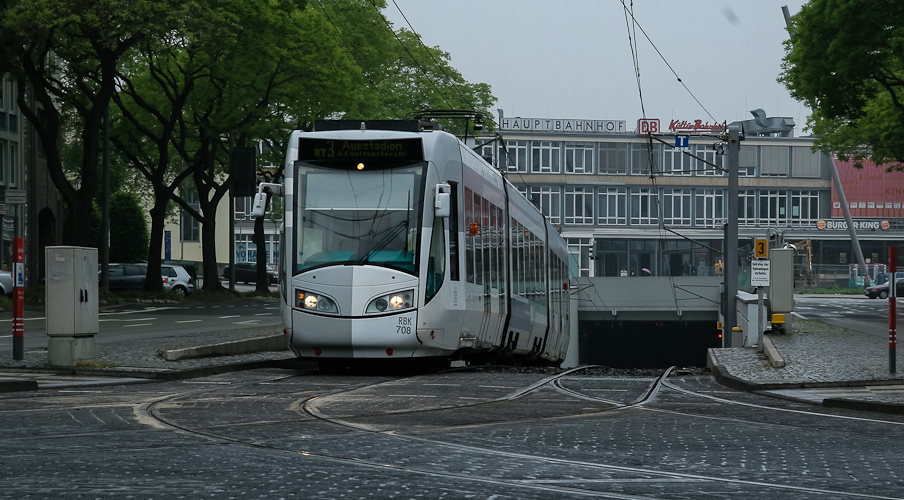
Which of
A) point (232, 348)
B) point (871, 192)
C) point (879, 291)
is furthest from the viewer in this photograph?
point (871, 192)

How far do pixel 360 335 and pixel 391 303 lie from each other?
0.56 meters

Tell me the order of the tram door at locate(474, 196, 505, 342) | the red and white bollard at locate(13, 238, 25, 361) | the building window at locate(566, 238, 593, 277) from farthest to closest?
the building window at locate(566, 238, 593, 277), the tram door at locate(474, 196, 505, 342), the red and white bollard at locate(13, 238, 25, 361)

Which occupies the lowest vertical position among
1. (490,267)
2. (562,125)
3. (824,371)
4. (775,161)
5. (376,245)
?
(824,371)

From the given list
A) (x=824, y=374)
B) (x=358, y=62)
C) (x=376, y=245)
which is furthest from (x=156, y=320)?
(x=824, y=374)

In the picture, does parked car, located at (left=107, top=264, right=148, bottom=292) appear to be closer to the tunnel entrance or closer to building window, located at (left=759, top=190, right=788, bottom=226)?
the tunnel entrance

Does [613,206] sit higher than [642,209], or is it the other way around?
[613,206]

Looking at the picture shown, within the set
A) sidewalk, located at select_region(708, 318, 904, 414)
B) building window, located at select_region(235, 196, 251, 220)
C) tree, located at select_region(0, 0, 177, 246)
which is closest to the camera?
sidewalk, located at select_region(708, 318, 904, 414)

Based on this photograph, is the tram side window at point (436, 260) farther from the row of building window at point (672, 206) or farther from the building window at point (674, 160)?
the building window at point (674, 160)

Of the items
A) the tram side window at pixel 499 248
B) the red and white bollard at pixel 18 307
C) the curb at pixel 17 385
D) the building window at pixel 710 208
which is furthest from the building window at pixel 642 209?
the curb at pixel 17 385

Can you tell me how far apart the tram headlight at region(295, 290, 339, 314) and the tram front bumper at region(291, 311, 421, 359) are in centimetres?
8

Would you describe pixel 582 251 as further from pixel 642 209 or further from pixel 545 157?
pixel 545 157

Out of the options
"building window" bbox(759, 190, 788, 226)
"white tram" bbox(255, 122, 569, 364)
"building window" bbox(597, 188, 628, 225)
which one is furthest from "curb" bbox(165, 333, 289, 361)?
"building window" bbox(759, 190, 788, 226)

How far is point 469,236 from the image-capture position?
53.6ft

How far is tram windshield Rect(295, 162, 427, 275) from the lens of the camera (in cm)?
1487
